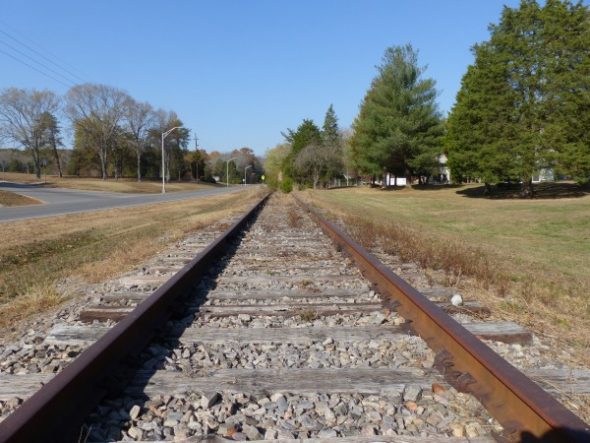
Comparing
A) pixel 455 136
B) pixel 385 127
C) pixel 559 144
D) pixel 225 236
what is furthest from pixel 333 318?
pixel 385 127

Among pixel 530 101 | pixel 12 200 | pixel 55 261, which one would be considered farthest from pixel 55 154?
pixel 55 261

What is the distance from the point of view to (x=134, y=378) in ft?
9.48

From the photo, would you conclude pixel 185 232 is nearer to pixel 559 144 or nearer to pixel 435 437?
pixel 435 437

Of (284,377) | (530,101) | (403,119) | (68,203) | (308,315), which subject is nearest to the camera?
(284,377)

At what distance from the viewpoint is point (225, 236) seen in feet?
28.5

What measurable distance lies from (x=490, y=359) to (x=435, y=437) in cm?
58

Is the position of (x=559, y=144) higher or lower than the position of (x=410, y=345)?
higher

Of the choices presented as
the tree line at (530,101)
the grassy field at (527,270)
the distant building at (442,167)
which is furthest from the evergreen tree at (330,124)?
the grassy field at (527,270)

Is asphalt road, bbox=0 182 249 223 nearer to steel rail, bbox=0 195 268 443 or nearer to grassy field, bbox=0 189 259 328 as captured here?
grassy field, bbox=0 189 259 328

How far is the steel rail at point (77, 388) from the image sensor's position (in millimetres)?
2002

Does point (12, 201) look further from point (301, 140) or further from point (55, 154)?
point (55, 154)

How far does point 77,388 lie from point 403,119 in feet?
170

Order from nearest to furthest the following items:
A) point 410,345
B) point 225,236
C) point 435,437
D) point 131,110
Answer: point 435,437 → point 410,345 → point 225,236 → point 131,110

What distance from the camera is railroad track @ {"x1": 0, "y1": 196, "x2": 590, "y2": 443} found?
2.27 m
